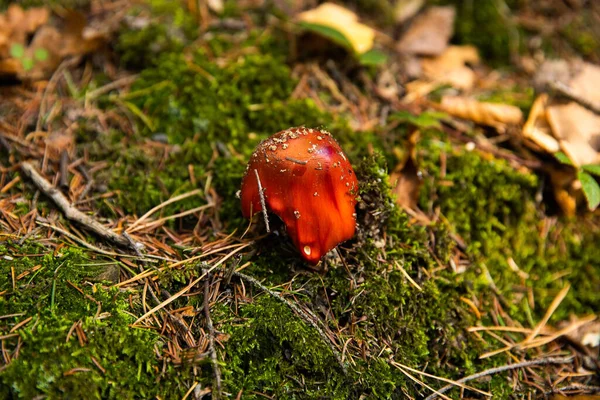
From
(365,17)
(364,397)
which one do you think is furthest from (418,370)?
(365,17)

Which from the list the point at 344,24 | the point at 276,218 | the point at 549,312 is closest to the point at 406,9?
the point at 344,24

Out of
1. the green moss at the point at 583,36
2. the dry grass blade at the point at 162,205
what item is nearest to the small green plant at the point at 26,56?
the dry grass blade at the point at 162,205

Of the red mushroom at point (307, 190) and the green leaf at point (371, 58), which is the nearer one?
the red mushroom at point (307, 190)

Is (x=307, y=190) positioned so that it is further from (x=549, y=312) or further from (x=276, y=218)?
(x=549, y=312)

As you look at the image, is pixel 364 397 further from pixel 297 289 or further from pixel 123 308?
pixel 123 308

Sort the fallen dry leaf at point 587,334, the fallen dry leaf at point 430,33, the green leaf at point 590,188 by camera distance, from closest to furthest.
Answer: the green leaf at point 590,188, the fallen dry leaf at point 587,334, the fallen dry leaf at point 430,33

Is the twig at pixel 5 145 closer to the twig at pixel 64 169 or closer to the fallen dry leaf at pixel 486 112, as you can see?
the twig at pixel 64 169

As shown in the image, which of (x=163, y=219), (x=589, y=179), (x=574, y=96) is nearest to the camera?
(x=163, y=219)
